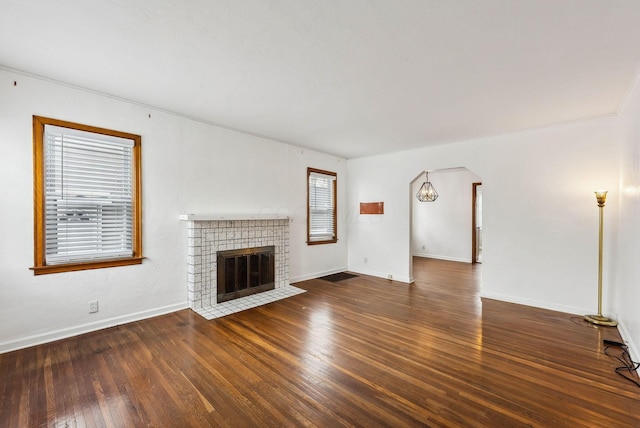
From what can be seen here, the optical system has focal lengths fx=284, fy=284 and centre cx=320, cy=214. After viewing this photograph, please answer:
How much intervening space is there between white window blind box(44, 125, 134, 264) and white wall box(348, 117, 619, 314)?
4.87m

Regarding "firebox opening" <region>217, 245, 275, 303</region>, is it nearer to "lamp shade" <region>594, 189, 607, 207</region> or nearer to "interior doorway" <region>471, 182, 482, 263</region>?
"lamp shade" <region>594, 189, 607, 207</region>

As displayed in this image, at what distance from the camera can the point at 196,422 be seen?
1.83 meters

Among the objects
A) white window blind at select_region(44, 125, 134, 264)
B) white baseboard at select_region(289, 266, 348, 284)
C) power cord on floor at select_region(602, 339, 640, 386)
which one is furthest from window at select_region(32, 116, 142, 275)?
power cord on floor at select_region(602, 339, 640, 386)

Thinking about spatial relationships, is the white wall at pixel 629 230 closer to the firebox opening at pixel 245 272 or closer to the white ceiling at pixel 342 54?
the white ceiling at pixel 342 54

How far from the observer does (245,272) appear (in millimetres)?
4566

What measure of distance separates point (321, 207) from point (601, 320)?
4533mm

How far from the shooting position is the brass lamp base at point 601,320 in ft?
11.2

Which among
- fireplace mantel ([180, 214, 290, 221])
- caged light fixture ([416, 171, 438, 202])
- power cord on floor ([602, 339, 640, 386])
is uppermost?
caged light fixture ([416, 171, 438, 202])

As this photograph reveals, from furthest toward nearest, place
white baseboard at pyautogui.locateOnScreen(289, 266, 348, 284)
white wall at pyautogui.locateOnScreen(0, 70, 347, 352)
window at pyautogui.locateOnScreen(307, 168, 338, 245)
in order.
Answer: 1. window at pyautogui.locateOnScreen(307, 168, 338, 245)
2. white baseboard at pyautogui.locateOnScreen(289, 266, 348, 284)
3. white wall at pyautogui.locateOnScreen(0, 70, 347, 352)

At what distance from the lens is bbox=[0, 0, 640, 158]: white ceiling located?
1.82 meters

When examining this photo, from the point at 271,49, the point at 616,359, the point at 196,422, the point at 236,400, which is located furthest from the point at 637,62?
the point at 196,422

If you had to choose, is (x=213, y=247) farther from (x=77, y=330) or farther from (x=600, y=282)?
(x=600, y=282)

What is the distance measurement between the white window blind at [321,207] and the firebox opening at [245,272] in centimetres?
122

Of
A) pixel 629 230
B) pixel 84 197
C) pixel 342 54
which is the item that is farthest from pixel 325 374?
pixel 629 230
